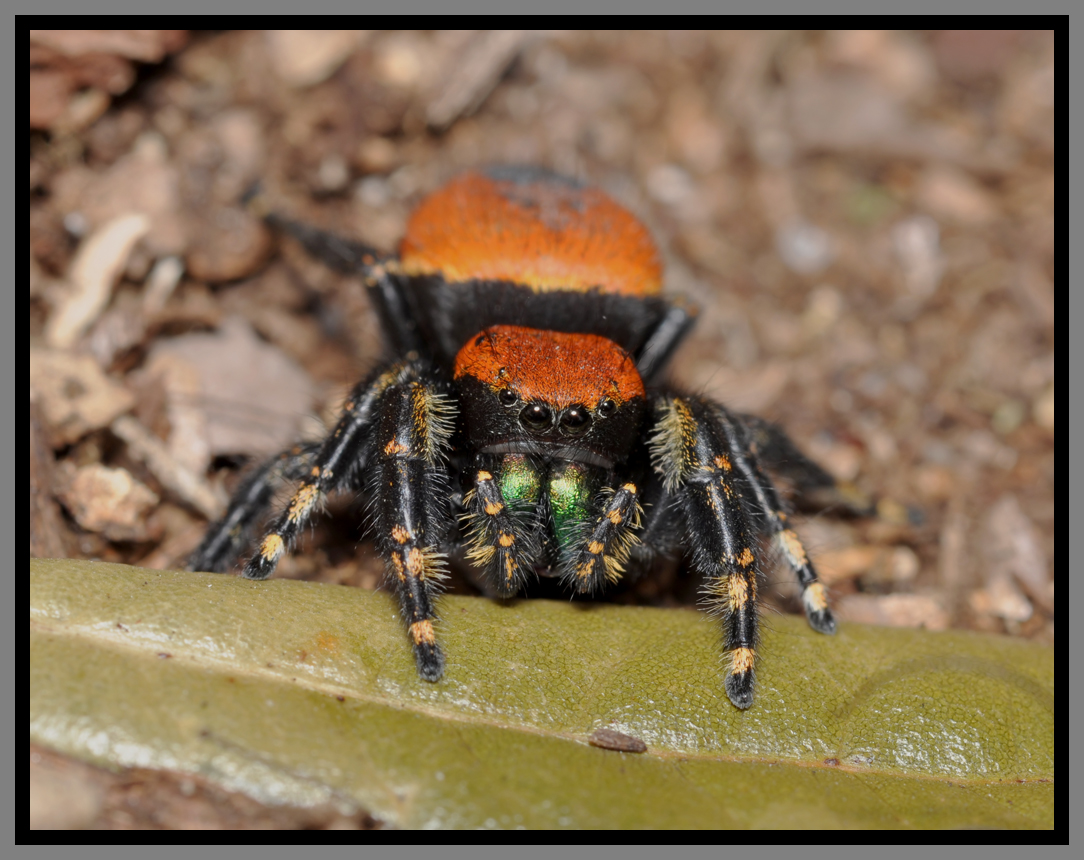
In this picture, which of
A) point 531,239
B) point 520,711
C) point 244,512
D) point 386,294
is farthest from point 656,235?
point 520,711

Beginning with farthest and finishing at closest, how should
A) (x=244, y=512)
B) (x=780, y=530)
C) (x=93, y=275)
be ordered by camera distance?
(x=93, y=275), (x=244, y=512), (x=780, y=530)

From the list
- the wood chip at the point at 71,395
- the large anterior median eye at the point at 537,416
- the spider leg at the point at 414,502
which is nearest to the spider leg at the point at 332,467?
the spider leg at the point at 414,502

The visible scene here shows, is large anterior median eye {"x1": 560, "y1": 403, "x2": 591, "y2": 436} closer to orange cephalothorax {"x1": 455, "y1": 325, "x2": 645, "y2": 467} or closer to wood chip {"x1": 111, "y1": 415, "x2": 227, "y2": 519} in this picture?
orange cephalothorax {"x1": 455, "y1": 325, "x2": 645, "y2": 467}

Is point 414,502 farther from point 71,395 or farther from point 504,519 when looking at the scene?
point 71,395

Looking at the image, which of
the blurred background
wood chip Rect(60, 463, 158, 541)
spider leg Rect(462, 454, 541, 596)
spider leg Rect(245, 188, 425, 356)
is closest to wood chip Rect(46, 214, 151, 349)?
the blurred background

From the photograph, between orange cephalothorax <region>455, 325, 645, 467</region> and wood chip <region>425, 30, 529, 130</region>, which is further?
wood chip <region>425, 30, 529, 130</region>

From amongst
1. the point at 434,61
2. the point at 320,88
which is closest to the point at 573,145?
the point at 434,61
